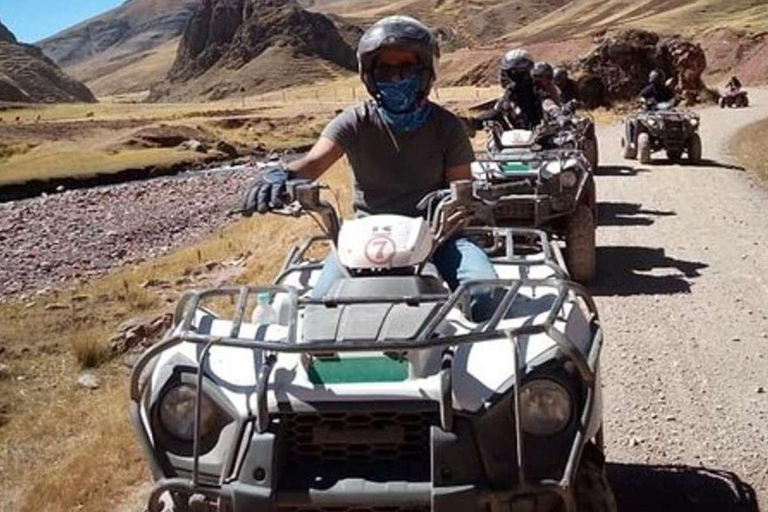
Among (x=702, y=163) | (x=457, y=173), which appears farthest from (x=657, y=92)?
(x=457, y=173)

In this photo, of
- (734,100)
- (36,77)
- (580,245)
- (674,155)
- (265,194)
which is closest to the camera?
(265,194)

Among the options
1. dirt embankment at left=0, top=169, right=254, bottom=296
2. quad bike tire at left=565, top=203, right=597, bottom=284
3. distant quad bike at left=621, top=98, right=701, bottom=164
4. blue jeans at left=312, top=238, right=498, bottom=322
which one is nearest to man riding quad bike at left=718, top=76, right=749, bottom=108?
dirt embankment at left=0, top=169, right=254, bottom=296

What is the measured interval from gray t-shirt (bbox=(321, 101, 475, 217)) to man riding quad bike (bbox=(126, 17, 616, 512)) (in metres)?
0.98

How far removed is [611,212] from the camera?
1539 centimetres

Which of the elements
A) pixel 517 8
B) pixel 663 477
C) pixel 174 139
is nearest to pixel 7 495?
pixel 663 477

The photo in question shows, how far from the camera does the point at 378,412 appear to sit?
381 centimetres

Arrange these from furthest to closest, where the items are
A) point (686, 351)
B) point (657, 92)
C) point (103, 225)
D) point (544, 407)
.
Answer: point (103, 225), point (657, 92), point (686, 351), point (544, 407)

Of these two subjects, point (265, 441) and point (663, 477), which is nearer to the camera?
point (265, 441)

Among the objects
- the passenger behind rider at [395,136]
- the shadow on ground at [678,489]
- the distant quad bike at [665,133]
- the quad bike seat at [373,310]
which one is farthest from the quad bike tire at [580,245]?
the distant quad bike at [665,133]

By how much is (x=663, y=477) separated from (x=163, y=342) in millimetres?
2857

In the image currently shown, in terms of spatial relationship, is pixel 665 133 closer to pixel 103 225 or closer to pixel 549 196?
pixel 549 196

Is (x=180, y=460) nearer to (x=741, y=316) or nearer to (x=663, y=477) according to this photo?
(x=663, y=477)

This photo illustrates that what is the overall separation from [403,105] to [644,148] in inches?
680

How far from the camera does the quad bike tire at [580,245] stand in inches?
409
